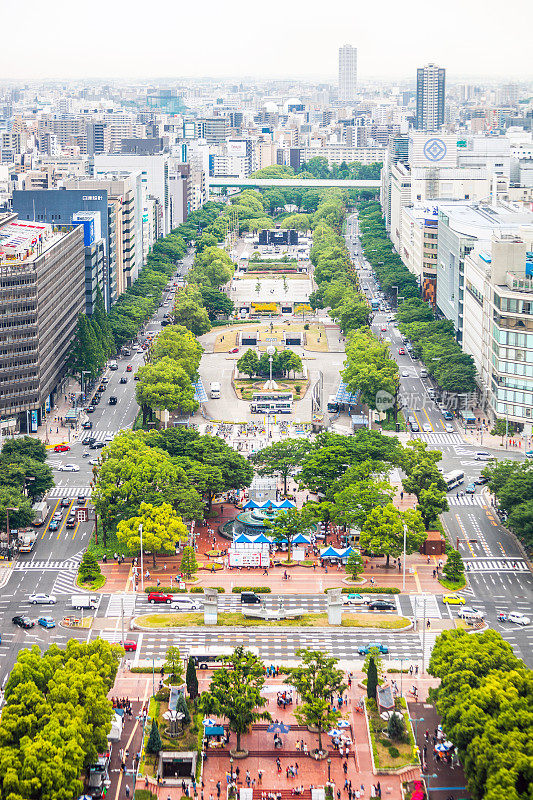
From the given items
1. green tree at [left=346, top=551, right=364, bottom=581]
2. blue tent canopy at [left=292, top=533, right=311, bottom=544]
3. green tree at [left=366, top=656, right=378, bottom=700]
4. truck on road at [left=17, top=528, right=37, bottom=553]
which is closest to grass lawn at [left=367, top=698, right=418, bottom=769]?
green tree at [left=366, top=656, right=378, bottom=700]

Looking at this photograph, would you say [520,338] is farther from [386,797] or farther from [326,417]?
[386,797]

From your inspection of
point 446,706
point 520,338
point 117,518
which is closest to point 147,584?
point 117,518

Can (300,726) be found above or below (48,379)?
below

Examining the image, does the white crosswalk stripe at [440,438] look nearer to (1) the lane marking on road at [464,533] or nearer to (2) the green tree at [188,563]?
(1) the lane marking on road at [464,533]

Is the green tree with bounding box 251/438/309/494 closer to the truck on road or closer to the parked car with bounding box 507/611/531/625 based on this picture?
the truck on road

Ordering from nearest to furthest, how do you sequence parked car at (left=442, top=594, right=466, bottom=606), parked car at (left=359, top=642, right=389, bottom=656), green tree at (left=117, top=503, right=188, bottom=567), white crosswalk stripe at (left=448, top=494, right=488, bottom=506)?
parked car at (left=359, top=642, right=389, bottom=656) → parked car at (left=442, top=594, right=466, bottom=606) → green tree at (left=117, top=503, right=188, bottom=567) → white crosswalk stripe at (left=448, top=494, right=488, bottom=506)

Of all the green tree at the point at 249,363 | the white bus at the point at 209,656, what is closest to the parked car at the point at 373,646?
the white bus at the point at 209,656

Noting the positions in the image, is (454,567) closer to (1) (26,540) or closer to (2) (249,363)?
(1) (26,540)
